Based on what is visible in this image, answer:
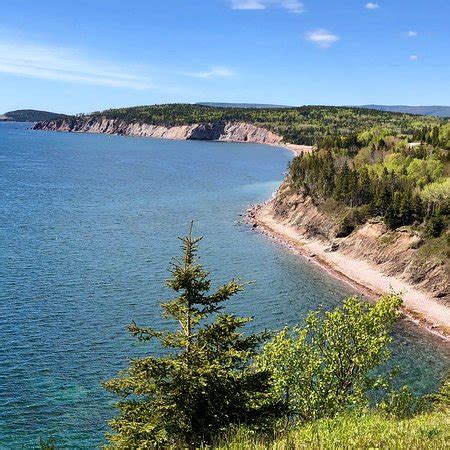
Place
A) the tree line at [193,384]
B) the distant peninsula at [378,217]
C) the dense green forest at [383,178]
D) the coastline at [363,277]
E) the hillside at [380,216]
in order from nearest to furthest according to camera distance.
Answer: the tree line at [193,384]
the coastline at [363,277]
the distant peninsula at [378,217]
the hillside at [380,216]
the dense green forest at [383,178]

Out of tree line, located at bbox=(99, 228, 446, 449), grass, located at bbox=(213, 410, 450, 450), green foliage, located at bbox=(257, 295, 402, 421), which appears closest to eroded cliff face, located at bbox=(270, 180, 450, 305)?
green foliage, located at bbox=(257, 295, 402, 421)

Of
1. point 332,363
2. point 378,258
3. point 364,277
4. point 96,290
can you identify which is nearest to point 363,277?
point 364,277

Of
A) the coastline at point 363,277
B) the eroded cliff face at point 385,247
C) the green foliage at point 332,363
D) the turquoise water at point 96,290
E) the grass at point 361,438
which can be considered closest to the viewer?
the grass at point 361,438

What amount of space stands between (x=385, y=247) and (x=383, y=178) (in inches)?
770

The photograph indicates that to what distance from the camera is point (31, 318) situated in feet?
166

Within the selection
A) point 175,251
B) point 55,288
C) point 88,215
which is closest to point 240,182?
point 88,215

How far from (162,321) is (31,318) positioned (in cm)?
1243

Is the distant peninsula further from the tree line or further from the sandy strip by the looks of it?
the tree line

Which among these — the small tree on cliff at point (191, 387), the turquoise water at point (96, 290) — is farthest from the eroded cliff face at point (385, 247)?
the small tree on cliff at point (191, 387)

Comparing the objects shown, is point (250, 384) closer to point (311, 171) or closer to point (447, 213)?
point (447, 213)

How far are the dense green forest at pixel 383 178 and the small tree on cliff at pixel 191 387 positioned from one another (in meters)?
59.9

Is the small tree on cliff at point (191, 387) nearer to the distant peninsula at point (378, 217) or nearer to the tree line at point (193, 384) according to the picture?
the tree line at point (193, 384)

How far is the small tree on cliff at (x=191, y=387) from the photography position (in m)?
17.6

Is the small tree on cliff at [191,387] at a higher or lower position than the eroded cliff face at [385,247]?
higher
